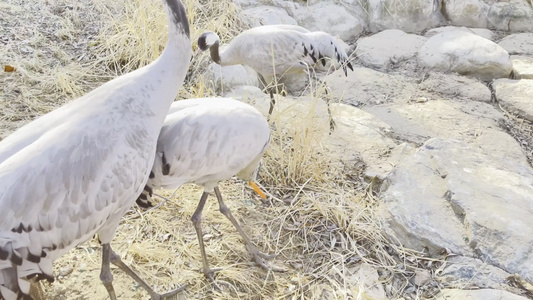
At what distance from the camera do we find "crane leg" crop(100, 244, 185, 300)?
213 cm

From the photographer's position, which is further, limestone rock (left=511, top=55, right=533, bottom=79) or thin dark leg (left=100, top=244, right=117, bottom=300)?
limestone rock (left=511, top=55, right=533, bottom=79)

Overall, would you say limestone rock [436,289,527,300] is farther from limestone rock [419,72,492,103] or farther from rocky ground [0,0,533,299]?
limestone rock [419,72,492,103]

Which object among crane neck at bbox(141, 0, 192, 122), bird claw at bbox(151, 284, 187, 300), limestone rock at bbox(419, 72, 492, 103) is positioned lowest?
limestone rock at bbox(419, 72, 492, 103)

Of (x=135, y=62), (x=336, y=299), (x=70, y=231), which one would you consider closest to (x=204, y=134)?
(x=70, y=231)

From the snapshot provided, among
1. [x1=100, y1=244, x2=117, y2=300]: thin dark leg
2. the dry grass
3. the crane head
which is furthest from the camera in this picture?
the crane head

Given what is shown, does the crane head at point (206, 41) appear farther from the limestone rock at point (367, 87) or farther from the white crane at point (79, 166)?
the limestone rock at point (367, 87)

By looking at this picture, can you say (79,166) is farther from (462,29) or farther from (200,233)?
(462,29)

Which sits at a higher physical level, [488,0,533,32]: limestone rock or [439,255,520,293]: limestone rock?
[439,255,520,293]: limestone rock

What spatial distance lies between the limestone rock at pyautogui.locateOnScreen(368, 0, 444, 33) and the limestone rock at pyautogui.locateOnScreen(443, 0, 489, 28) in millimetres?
253

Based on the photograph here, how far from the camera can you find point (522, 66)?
4770 mm

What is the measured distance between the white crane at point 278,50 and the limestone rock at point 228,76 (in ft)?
0.84

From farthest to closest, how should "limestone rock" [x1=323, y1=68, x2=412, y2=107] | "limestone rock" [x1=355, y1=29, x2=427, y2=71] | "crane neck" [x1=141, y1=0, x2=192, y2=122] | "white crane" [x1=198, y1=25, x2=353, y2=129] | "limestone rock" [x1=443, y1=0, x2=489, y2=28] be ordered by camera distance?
"limestone rock" [x1=443, y1=0, x2=489, y2=28]
"limestone rock" [x1=355, y1=29, x2=427, y2=71]
"limestone rock" [x1=323, y1=68, x2=412, y2=107]
"white crane" [x1=198, y1=25, x2=353, y2=129]
"crane neck" [x1=141, y1=0, x2=192, y2=122]

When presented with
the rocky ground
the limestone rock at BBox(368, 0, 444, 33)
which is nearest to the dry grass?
the rocky ground

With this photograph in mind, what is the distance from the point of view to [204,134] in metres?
2.21
